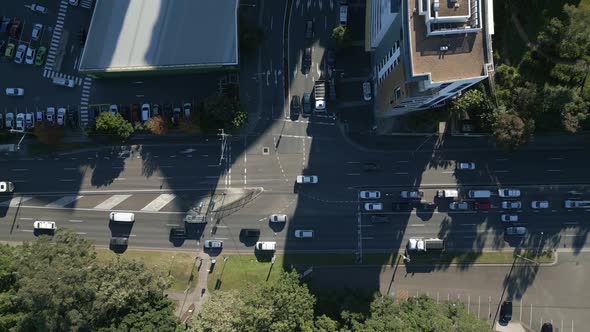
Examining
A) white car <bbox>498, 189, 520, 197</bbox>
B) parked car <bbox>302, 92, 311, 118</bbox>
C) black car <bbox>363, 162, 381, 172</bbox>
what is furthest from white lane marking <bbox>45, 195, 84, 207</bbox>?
white car <bbox>498, 189, 520, 197</bbox>

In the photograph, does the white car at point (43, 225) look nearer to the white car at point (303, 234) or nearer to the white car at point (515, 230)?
the white car at point (303, 234)

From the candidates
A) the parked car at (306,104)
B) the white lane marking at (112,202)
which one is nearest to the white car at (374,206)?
the parked car at (306,104)

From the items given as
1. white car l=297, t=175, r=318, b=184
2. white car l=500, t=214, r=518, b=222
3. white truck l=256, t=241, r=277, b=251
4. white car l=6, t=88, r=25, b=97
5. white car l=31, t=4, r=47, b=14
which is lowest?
white truck l=256, t=241, r=277, b=251

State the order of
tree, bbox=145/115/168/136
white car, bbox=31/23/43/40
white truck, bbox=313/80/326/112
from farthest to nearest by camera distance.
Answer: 1. white car, bbox=31/23/43/40
2. white truck, bbox=313/80/326/112
3. tree, bbox=145/115/168/136

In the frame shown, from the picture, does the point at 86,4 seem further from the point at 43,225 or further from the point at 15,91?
the point at 43,225

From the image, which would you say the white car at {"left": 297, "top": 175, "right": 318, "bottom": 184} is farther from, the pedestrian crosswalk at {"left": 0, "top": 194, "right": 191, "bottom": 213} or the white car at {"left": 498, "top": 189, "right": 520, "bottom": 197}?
the white car at {"left": 498, "top": 189, "right": 520, "bottom": 197}

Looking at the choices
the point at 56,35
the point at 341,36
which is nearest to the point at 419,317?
the point at 341,36
